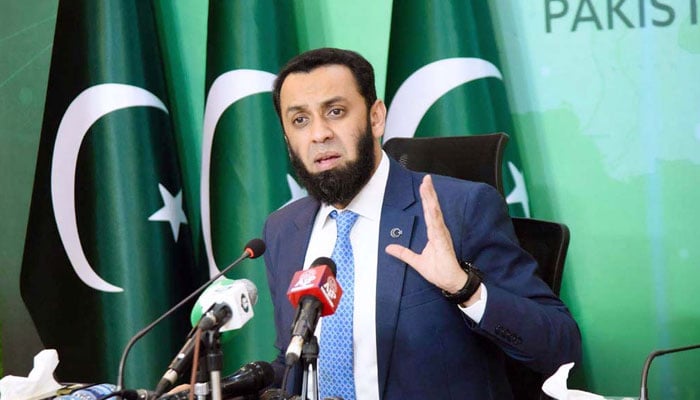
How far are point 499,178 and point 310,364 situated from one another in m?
1.33

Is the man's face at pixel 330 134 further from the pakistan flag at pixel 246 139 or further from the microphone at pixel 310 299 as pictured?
the pakistan flag at pixel 246 139

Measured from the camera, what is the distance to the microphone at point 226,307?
5.91ft

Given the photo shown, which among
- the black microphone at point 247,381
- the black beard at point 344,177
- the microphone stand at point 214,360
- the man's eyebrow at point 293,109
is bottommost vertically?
the black microphone at point 247,381

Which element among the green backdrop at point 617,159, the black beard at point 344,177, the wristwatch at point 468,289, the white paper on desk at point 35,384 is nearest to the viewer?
the white paper on desk at point 35,384

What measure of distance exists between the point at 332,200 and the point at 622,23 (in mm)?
1579

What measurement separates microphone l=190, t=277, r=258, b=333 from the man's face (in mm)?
996

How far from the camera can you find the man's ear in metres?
2.98

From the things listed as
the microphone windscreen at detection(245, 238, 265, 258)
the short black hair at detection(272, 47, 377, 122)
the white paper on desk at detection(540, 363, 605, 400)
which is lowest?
the white paper on desk at detection(540, 363, 605, 400)

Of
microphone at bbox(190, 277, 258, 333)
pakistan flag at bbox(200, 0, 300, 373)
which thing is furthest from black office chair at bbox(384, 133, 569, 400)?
microphone at bbox(190, 277, 258, 333)

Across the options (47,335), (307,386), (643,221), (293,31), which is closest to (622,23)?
(643,221)

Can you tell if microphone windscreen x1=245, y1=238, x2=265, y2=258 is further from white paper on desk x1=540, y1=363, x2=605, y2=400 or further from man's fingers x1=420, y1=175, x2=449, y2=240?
white paper on desk x1=540, y1=363, x2=605, y2=400

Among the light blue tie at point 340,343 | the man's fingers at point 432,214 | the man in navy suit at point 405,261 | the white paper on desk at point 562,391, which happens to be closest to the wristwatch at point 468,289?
the man in navy suit at point 405,261

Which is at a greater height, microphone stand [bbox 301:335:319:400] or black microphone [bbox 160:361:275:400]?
microphone stand [bbox 301:335:319:400]

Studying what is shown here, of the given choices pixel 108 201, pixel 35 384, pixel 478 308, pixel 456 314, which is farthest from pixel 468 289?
pixel 108 201
